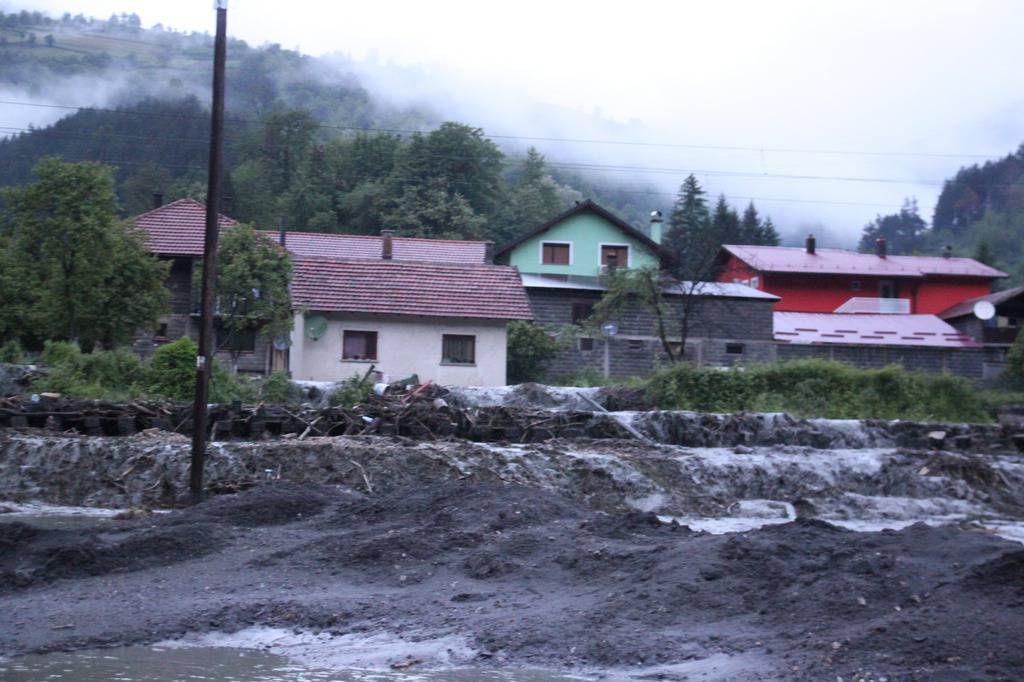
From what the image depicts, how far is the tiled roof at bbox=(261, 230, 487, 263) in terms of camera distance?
54531 millimetres

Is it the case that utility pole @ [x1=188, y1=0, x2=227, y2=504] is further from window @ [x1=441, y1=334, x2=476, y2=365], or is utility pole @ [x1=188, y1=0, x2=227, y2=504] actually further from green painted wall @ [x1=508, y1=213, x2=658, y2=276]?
green painted wall @ [x1=508, y1=213, x2=658, y2=276]

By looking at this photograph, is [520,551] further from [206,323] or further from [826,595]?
[206,323]

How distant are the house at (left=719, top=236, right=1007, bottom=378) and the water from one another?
45.3 m

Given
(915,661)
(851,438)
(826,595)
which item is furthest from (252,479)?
(851,438)

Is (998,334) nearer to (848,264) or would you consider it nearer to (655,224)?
(848,264)

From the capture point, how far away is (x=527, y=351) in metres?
40.8

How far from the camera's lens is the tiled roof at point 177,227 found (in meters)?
43.5

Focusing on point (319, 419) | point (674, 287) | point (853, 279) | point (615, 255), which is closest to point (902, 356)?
point (674, 287)

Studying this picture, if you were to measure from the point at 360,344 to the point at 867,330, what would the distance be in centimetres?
2919

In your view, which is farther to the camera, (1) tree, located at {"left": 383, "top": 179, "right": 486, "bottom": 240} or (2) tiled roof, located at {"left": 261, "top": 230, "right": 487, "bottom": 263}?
(1) tree, located at {"left": 383, "top": 179, "right": 486, "bottom": 240}

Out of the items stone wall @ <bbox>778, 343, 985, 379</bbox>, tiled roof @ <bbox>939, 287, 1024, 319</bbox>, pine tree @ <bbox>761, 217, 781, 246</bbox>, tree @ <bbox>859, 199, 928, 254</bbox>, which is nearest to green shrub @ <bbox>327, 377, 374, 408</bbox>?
stone wall @ <bbox>778, 343, 985, 379</bbox>

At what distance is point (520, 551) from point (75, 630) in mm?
4496

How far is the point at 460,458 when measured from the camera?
22156mm

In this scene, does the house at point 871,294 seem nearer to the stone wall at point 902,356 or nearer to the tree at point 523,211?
the stone wall at point 902,356
